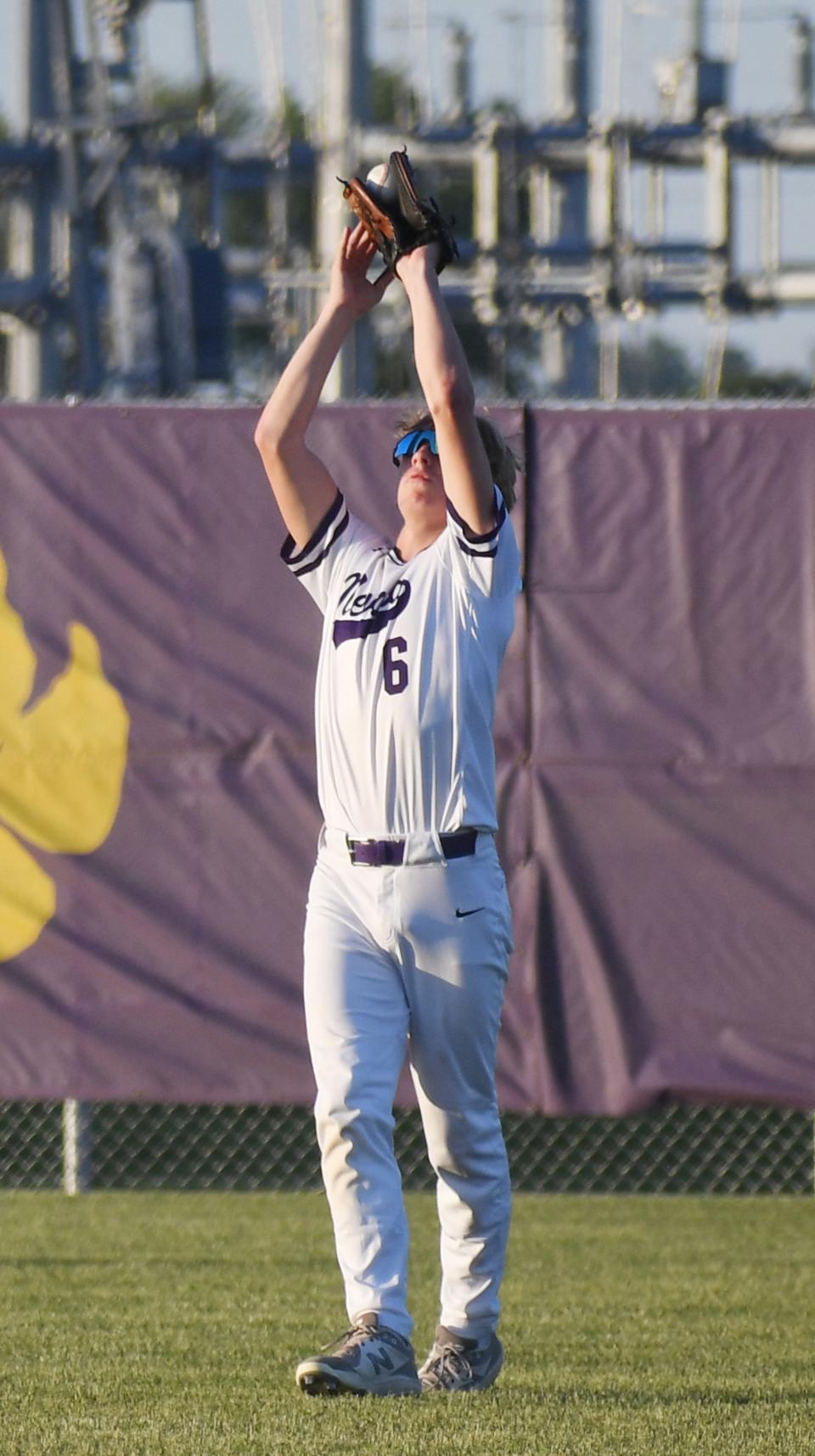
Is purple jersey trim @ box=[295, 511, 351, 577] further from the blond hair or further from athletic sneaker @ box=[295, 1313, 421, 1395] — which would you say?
athletic sneaker @ box=[295, 1313, 421, 1395]

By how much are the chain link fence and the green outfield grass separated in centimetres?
47

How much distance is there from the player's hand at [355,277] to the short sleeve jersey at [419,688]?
A: 0.51 m

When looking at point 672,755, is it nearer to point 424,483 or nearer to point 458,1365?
point 424,483

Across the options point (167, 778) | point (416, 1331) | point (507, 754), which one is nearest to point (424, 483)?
point (416, 1331)

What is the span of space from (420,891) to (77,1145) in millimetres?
3824

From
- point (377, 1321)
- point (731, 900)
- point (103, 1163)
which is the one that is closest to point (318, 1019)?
point (377, 1321)

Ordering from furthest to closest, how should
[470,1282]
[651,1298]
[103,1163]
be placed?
1. [103,1163]
2. [651,1298]
3. [470,1282]

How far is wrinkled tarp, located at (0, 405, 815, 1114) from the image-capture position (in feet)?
22.6

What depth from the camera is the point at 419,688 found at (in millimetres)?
4164

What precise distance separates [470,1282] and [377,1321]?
344mm

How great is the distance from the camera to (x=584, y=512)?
275 inches

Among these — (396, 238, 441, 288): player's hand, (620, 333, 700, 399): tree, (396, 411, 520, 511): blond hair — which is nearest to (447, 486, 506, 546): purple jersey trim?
(396, 411, 520, 511): blond hair

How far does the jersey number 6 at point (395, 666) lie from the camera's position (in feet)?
13.7

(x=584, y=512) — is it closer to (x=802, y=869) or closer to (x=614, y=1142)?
(x=802, y=869)
